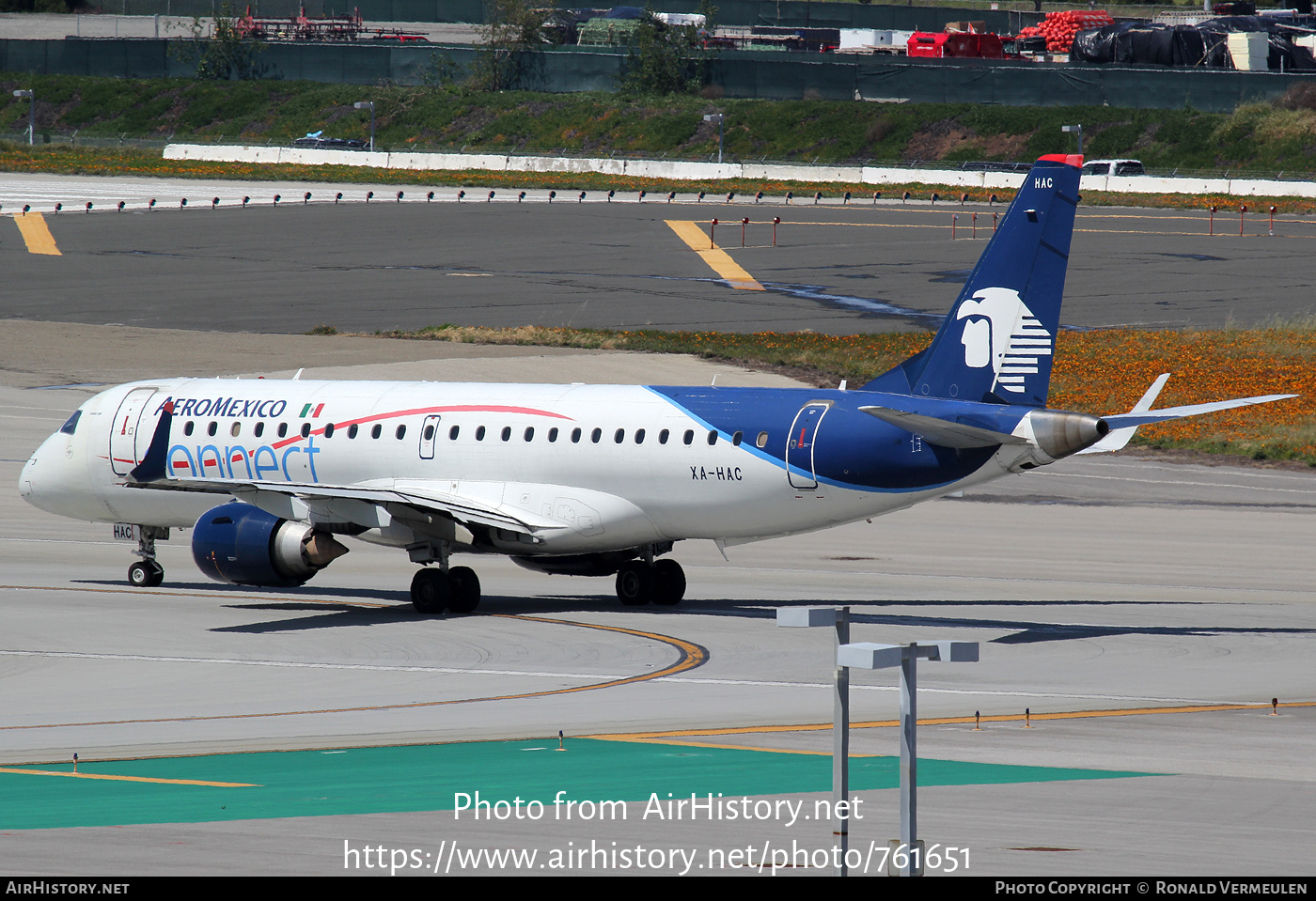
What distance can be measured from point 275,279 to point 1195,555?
5459 centimetres

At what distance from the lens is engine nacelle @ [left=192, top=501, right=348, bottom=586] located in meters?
32.0

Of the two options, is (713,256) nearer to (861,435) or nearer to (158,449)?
(158,449)

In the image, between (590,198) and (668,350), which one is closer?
(668,350)

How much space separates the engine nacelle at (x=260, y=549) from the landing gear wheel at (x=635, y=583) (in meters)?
5.26

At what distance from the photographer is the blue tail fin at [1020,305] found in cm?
2945

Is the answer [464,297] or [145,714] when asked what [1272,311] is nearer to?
[464,297]

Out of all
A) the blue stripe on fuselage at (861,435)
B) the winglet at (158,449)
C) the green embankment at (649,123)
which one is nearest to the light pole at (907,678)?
the blue stripe on fuselage at (861,435)

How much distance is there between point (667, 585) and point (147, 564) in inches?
431

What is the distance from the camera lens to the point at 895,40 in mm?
196500

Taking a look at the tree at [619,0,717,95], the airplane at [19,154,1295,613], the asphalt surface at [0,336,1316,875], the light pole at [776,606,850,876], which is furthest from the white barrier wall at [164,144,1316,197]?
the light pole at [776,606,850,876]

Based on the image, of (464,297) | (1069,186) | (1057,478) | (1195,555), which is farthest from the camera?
(464,297)

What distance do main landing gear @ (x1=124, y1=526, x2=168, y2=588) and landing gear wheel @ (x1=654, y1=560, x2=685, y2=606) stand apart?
1049 cm

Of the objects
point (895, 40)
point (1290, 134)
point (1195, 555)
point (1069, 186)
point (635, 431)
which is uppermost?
point (895, 40)

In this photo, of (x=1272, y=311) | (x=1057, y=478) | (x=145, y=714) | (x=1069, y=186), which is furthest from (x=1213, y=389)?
(x=145, y=714)
